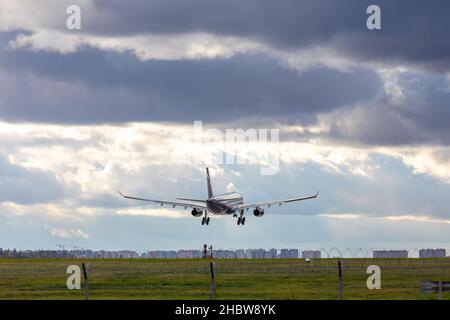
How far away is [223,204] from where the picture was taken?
542 feet

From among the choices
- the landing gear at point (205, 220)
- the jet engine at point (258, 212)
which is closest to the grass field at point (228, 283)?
the landing gear at point (205, 220)

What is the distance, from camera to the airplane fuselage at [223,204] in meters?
163

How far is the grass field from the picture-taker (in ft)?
215

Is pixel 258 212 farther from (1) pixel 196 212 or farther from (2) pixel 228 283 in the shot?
(2) pixel 228 283

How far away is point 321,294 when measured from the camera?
64.9 m

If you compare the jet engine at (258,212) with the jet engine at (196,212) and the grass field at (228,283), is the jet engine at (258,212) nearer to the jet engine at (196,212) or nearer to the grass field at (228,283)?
the jet engine at (196,212)

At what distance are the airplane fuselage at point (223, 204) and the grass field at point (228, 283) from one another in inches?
2201

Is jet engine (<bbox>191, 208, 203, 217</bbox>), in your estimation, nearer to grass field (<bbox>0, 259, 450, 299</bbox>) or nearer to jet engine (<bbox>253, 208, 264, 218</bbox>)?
jet engine (<bbox>253, 208, 264, 218</bbox>)

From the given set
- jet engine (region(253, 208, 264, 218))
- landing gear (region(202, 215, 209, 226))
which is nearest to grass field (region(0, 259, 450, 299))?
landing gear (region(202, 215, 209, 226))

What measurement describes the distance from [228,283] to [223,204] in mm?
86476
